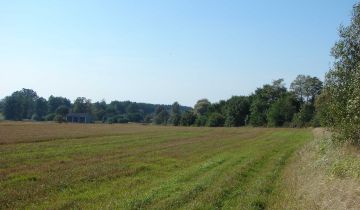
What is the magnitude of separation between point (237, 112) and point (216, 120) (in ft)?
20.7

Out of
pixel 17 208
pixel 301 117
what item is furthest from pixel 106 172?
pixel 301 117

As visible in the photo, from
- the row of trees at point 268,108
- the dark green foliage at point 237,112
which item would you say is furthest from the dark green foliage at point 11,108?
the dark green foliage at point 237,112

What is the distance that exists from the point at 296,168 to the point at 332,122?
6.23m

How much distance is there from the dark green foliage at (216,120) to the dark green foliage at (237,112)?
79.6 inches

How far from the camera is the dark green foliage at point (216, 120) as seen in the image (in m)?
136

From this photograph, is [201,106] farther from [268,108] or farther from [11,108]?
[11,108]

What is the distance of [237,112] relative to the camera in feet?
449

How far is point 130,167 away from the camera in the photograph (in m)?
23.7

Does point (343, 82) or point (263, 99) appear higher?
point (263, 99)

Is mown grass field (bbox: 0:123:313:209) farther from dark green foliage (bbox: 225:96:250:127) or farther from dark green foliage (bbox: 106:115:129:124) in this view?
dark green foliage (bbox: 106:115:129:124)

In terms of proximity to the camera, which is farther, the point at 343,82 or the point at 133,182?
the point at 343,82

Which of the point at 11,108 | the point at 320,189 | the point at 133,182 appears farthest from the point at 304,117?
the point at 11,108

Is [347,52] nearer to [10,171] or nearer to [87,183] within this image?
[87,183]

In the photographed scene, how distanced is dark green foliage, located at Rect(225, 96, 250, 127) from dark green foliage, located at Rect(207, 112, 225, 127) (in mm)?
2023
